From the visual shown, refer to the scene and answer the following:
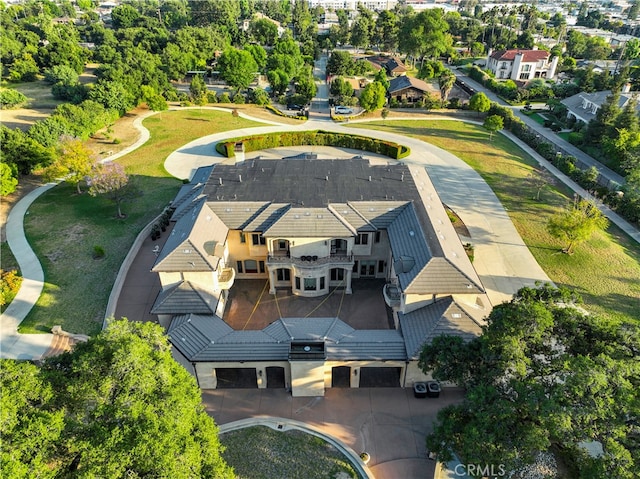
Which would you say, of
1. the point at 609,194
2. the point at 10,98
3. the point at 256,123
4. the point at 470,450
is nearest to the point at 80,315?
the point at 470,450

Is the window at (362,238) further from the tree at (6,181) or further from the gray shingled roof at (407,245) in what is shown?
the tree at (6,181)

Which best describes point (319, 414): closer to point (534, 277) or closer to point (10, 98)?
point (534, 277)

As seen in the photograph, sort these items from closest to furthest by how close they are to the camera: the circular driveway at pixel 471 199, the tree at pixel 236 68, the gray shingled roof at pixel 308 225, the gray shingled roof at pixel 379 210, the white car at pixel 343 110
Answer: the gray shingled roof at pixel 308 225, the gray shingled roof at pixel 379 210, the circular driveway at pixel 471 199, the white car at pixel 343 110, the tree at pixel 236 68

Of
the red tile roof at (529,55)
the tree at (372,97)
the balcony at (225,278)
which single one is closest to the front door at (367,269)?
the balcony at (225,278)

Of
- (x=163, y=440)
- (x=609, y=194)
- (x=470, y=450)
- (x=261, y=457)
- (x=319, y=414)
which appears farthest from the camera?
(x=609, y=194)

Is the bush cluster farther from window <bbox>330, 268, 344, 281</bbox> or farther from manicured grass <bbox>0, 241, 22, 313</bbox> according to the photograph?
window <bbox>330, 268, 344, 281</bbox>

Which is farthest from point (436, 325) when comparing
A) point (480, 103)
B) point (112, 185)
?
point (480, 103)
